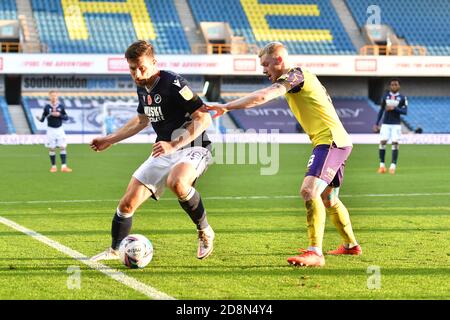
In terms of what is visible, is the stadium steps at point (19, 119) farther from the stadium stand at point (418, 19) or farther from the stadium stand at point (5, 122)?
the stadium stand at point (418, 19)

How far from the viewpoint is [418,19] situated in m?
49.4

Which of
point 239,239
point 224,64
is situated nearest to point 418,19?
point 224,64

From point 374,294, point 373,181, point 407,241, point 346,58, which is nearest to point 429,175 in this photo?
point 373,181

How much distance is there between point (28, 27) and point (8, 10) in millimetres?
1284

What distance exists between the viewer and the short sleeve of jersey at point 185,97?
24.2 feet

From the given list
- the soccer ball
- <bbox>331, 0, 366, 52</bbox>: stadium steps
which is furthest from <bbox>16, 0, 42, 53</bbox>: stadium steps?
the soccer ball

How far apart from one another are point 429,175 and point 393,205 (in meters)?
7.01

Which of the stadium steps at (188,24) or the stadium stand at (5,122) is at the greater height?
the stadium steps at (188,24)

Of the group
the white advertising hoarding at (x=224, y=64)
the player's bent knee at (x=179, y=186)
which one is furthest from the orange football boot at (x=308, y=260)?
the white advertising hoarding at (x=224, y=64)

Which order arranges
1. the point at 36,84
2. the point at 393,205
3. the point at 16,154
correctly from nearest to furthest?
1. the point at 393,205
2. the point at 16,154
3. the point at 36,84

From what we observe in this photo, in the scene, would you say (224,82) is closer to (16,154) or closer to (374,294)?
(16,154)

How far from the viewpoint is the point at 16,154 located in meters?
29.0

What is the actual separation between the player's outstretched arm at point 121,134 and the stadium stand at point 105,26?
3545 centimetres
